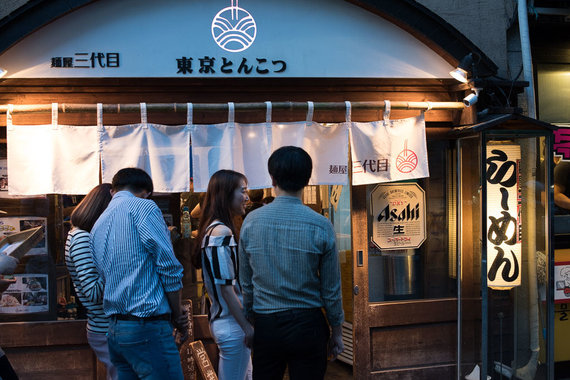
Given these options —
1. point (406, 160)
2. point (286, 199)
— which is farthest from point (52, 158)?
point (406, 160)

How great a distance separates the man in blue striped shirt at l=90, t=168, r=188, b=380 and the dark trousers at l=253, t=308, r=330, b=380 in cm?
81

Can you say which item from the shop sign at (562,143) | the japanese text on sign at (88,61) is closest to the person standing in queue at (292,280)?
the japanese text on sign at (88,61)

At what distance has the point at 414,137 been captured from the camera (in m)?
5.94

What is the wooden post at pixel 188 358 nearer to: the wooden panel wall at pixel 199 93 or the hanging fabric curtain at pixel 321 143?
the hanging fabric curtain at pixel 321 143

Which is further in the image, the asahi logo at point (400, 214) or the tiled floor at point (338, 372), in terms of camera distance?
the tiled floor at point (338, 372)

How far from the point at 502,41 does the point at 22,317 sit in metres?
6.41

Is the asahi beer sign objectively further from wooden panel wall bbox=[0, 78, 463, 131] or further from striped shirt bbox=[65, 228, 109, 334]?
striped shirt bbox=[65, 228, 109, 334]

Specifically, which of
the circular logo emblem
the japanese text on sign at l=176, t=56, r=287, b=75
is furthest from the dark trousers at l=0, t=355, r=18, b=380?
the circular logo emblem

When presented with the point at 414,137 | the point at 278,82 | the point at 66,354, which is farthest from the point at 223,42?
the point at 66,354

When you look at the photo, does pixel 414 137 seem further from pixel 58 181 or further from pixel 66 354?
pixel 66 354

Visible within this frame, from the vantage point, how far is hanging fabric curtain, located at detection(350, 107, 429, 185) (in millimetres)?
5812

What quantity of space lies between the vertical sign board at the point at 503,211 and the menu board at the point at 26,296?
499 cm

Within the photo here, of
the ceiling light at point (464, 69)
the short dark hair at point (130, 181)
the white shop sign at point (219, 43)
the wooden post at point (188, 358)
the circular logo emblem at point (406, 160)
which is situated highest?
the white shop sign at point (219, 43)

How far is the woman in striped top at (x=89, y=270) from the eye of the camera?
4238 millimetres
